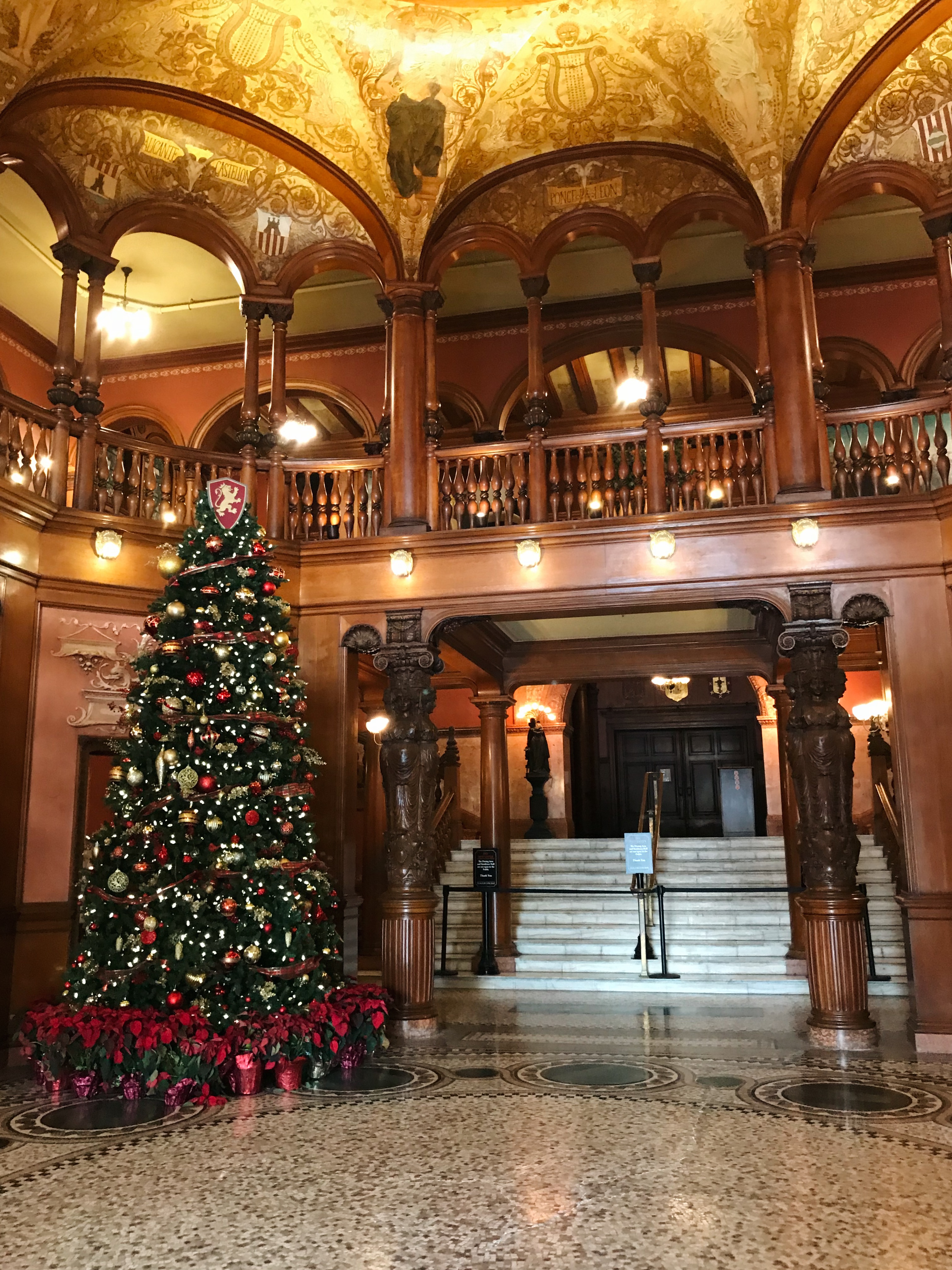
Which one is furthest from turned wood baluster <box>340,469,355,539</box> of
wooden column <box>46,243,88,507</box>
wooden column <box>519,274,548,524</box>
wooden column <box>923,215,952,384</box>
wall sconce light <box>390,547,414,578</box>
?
wooden column <box>923,215,952,384</box>

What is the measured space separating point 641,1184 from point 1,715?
526 cm

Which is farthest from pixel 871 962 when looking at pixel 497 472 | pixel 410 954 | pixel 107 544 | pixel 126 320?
pixel 126 320

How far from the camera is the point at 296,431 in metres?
10.3

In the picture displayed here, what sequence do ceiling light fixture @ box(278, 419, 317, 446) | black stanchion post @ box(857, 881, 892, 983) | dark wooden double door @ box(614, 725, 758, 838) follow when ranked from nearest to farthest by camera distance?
ceiling light fixture @ box(278, 419, 317, 446) → black stanchion post @ box(857, 881, 892, 983) → dark wooden double door @ box(614, 725, 758, 838)

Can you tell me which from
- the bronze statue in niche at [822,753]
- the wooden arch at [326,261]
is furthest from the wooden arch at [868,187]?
the wooden arch at [326,261]

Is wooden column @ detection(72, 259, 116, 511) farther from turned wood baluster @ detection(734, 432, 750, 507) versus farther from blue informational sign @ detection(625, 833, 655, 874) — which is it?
blue informational sign @ detection(625, 833, 655, 874)

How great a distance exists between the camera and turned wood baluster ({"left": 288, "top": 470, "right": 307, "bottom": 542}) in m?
8.64

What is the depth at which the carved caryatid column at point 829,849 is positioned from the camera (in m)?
7.06

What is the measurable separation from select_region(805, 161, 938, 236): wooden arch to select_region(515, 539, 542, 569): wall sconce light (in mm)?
3381

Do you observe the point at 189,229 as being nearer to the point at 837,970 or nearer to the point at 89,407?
the point at 89,407

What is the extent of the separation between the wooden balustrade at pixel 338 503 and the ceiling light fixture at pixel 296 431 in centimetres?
35

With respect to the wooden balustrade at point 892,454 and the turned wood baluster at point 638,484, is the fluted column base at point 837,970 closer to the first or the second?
the wooden balustrade at point 892,454

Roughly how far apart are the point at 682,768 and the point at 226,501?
1291 centimetres

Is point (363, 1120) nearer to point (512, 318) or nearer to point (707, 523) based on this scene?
point (707, 523)
